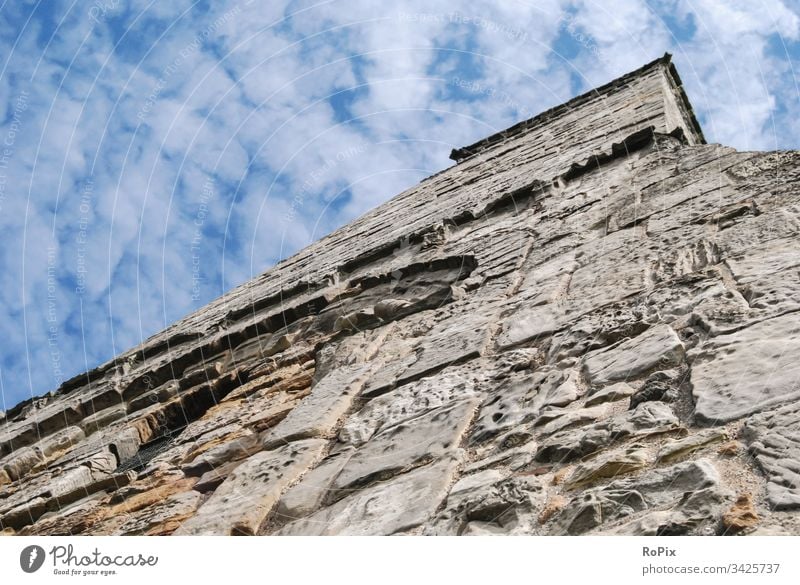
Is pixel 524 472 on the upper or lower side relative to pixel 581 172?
lower

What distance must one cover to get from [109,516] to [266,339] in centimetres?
172

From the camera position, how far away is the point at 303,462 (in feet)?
9.46

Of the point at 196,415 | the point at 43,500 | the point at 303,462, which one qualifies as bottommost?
the point at 303,462

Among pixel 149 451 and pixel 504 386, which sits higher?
pixel 149 451

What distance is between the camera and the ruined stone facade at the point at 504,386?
1.91m

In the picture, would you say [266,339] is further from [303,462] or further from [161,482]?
[303,462]

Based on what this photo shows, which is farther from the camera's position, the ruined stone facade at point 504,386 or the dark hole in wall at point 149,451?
the dark hole in wall at point 149,451

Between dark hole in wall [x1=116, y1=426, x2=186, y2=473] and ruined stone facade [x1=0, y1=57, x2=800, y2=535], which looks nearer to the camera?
ruined stone facade [x1=0, y1=57, x2=800, y2=535]

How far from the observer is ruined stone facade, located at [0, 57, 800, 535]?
1.91 meters

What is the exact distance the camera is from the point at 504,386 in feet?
8.61

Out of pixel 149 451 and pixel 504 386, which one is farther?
pixel 149 451
